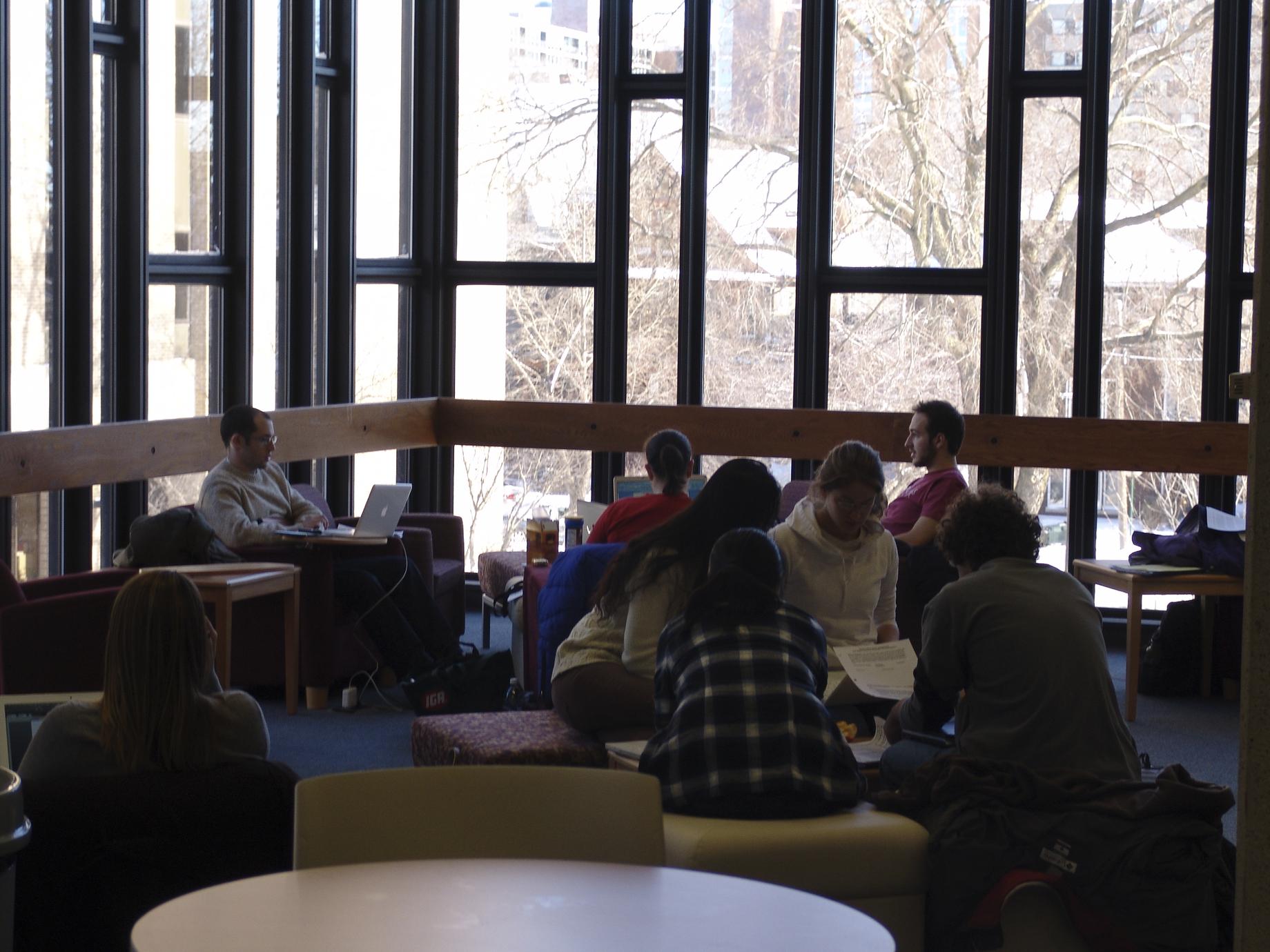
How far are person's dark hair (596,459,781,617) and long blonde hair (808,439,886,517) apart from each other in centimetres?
36

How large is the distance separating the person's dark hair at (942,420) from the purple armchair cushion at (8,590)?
346 cm

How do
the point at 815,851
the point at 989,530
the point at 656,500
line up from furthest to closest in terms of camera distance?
the point at 656,500 → the point at 989,530 → the point at 815,851

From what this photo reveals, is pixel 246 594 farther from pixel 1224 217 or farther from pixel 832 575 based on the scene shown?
pixel 1224 217

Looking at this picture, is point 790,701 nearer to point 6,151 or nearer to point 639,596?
point 639,596

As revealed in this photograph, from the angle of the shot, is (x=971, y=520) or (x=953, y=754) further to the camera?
(x=971, y=520)

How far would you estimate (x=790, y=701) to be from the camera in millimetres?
3070

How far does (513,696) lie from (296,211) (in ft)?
9.25

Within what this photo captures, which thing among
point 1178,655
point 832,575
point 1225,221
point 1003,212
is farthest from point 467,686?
point 1225,221

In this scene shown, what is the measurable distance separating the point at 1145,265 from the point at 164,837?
6442 mm

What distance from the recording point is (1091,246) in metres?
7.72

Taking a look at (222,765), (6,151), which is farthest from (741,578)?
(6,151)

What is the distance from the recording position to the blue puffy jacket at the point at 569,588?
4.54 metres

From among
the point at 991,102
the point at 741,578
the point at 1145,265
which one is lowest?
the point at 741,578

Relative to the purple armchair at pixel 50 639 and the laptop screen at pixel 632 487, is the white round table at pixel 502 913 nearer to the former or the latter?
the purple armchair at pixel 50 639
